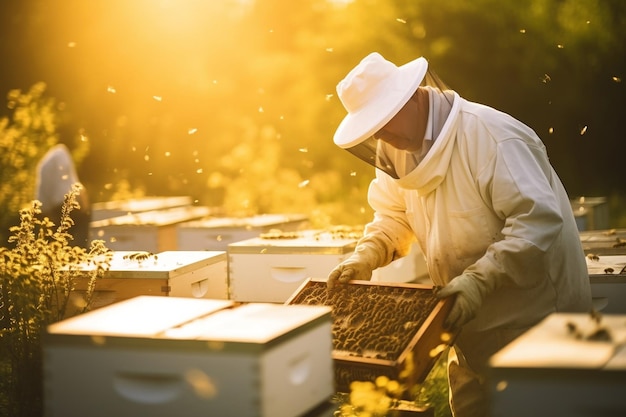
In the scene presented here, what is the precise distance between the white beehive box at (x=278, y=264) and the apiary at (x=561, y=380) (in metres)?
2.49

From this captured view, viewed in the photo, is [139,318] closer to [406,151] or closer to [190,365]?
[190,365]

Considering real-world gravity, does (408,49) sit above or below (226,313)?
above

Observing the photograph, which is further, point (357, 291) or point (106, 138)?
point (106, 138)

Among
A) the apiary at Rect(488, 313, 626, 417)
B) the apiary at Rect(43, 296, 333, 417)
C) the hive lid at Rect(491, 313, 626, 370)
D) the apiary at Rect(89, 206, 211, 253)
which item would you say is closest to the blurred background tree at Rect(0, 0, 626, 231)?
the apiary at Rect(89, 206, 211, 253)

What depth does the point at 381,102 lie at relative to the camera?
309 cm

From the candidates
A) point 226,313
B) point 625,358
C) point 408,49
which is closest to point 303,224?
point 226,313

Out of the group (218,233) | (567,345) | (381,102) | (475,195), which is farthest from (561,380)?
(218,233)

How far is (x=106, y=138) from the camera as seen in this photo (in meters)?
19.8

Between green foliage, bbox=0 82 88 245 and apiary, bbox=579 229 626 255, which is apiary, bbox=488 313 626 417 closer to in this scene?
apiary, bbox=579 229 626 255

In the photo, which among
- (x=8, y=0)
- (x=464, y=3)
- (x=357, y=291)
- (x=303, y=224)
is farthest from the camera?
(x=8, y=0)

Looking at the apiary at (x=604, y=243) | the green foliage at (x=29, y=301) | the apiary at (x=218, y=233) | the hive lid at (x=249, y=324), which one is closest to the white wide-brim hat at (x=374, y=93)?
the hive lid at (x=249, y=324)

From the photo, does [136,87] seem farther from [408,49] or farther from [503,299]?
[503,299]

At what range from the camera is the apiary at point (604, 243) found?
4582mm

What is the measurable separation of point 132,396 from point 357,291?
4.34 ft
